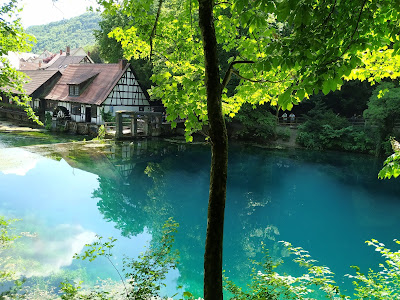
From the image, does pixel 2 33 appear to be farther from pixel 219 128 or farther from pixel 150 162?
pixel 150 162

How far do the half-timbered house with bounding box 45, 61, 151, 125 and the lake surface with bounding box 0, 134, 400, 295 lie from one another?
7566 millimetres

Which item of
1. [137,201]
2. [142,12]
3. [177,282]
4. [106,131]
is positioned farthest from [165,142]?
[142,12]

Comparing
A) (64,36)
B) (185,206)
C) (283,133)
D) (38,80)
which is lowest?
(185,206)

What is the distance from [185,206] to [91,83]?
21.7 m

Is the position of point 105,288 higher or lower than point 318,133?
lower

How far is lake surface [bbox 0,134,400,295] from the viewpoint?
9.42 metres

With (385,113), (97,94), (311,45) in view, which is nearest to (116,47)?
(97,94)

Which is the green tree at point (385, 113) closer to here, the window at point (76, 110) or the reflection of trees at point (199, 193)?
the reflection of trees at point (199, 193)

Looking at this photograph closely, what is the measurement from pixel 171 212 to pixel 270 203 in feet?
16.8

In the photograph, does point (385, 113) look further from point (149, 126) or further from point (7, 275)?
point (7, 275)

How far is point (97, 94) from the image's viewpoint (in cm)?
2891

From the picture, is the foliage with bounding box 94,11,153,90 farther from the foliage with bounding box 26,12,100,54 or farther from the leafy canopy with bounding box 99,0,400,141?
the foliage with bounding box 26,12,100,54

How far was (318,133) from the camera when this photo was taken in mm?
26141

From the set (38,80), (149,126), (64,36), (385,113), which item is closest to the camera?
(385,113)
